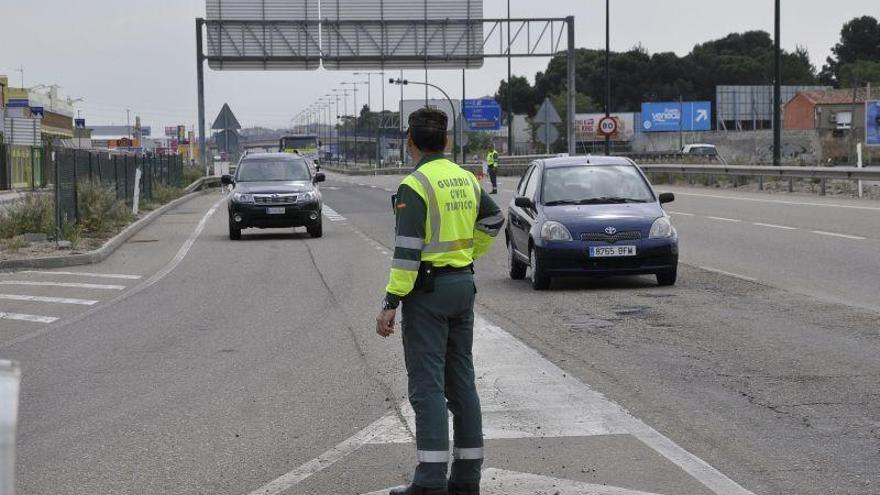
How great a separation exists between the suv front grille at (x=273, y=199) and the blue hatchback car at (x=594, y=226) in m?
10.4

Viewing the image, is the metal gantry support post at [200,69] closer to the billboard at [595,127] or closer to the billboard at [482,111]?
the billboard at [482,111]

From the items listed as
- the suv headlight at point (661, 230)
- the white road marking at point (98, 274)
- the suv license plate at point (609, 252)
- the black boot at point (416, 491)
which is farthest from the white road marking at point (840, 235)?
the black boot at point (416, 491)

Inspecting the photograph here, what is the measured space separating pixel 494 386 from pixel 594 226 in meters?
6.28

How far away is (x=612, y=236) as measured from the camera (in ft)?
48.4

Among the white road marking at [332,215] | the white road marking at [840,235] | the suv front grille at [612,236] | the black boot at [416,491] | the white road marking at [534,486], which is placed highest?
the suv front grille at [612,236]

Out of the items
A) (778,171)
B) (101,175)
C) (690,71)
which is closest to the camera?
(101,175)

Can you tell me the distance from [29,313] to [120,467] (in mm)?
7931

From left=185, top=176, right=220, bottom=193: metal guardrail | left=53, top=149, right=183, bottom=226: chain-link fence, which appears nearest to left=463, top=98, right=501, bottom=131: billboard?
left=185, top=176, right=220, bottom=193: metal guardrail

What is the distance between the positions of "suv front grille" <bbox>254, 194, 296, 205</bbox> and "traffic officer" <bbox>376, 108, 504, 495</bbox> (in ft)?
66.6

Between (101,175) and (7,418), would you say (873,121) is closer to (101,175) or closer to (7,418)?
(101,175)

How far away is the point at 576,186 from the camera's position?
52.6ft

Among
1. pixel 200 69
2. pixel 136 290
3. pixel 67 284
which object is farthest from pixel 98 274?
pixel 200 69

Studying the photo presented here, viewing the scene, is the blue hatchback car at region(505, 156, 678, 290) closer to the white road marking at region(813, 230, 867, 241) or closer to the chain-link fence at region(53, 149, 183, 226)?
the white road marking at region(813, 230, 867, 241)

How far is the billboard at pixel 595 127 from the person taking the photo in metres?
128
